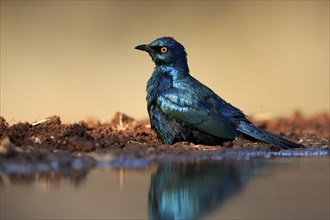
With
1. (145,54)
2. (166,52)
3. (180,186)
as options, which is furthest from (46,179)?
(145,54)

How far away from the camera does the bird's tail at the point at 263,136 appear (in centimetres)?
878

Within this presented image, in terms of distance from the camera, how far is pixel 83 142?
23.3ft

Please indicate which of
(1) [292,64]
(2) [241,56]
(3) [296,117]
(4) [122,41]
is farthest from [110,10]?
(3) [296,117]

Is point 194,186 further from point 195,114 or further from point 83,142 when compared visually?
point 195,114

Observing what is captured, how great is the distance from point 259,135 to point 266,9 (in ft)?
33.5

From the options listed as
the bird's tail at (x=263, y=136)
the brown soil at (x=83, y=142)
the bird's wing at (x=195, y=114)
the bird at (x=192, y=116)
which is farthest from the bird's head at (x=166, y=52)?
the bird's tail at (x=263, y=136)

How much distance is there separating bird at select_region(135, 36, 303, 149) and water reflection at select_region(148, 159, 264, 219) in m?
1.51

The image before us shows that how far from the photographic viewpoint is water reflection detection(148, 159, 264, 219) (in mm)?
5156

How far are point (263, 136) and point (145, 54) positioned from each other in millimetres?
9111

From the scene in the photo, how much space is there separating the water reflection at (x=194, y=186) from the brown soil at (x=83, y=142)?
2.26ft

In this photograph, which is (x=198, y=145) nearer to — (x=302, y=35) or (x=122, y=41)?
(x=122, y=41)

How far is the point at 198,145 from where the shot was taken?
864 cm

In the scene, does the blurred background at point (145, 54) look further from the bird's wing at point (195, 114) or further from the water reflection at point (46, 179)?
the water reflection at point (46, 179)

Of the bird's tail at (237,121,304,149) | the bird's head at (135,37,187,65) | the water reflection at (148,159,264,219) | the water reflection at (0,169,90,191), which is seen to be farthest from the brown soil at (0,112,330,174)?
the bird's head at (135,37,187,65)
